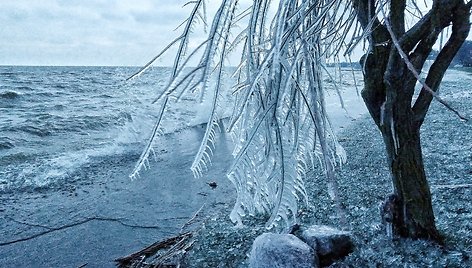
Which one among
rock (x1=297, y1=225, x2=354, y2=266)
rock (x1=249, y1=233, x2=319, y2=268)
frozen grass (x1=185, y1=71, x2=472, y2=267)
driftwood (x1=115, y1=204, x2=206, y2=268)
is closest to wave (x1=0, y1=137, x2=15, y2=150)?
frozen grass (x1=185, y1=71, x2=472, y2=267)

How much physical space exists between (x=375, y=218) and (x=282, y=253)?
1.23 m

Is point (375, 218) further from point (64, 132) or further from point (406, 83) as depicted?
point (64, 132)

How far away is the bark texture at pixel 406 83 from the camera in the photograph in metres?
1.94

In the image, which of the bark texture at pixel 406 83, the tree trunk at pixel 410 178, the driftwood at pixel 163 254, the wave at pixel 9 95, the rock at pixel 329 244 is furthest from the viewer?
the wave at pixel 9 95

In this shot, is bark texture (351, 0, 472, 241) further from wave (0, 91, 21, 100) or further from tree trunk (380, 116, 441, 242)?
wave (0, 91, 21, 100)

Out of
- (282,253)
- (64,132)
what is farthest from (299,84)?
Result: (64,132)

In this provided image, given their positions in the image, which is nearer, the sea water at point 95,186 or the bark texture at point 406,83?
the bark texture at point 406,83

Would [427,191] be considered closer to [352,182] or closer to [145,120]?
[352,182]

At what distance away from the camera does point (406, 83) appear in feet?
6.97

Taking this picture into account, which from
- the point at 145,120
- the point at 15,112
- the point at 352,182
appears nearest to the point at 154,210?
the point at 352,182

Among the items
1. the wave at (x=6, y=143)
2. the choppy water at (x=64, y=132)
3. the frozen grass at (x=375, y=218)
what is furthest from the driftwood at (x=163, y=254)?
the wave at (x=6, y=143)

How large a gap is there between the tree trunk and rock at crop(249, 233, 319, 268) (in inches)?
25.4

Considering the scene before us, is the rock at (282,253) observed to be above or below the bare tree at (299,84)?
below

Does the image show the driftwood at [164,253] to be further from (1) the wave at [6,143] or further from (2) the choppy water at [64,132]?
(1) the wave at [6,143]
